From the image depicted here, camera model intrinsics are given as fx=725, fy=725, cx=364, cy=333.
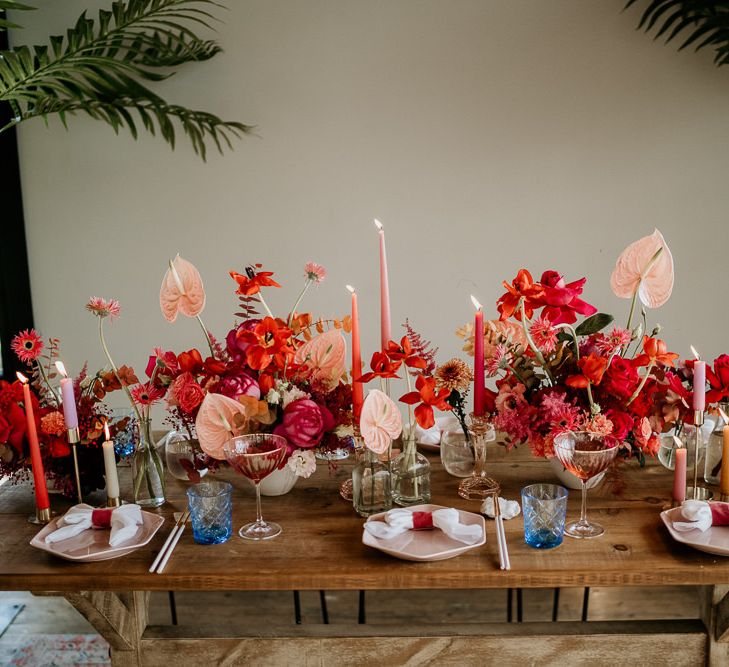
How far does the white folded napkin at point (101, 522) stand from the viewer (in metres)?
1.19

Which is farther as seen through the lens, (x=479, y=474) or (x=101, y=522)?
(x=479, y=474)

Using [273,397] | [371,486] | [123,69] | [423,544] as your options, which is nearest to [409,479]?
[371,486]

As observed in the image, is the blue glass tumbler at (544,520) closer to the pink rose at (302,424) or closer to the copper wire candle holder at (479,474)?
the copper wire candle holder at (479,474)

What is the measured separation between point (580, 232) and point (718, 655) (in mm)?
1693

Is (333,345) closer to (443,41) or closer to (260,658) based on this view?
(260,658)

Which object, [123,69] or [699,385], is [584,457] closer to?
[699,385]

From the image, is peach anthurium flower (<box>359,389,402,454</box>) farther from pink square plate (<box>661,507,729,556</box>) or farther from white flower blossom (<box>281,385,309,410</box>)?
pink square plate (<box>661,507,729,556</box>)

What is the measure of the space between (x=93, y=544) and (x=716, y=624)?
1095 millimetres

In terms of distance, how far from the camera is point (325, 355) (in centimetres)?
135

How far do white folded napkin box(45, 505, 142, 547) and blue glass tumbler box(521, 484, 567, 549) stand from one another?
0.65 metres

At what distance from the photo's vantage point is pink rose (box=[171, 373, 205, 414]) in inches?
51.3

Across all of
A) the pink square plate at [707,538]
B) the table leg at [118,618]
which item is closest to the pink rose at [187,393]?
the table leg at [118,618]

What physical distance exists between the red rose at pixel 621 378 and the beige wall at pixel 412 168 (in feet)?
4.91

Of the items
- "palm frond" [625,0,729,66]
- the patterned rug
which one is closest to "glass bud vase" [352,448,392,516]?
the patterned rug
